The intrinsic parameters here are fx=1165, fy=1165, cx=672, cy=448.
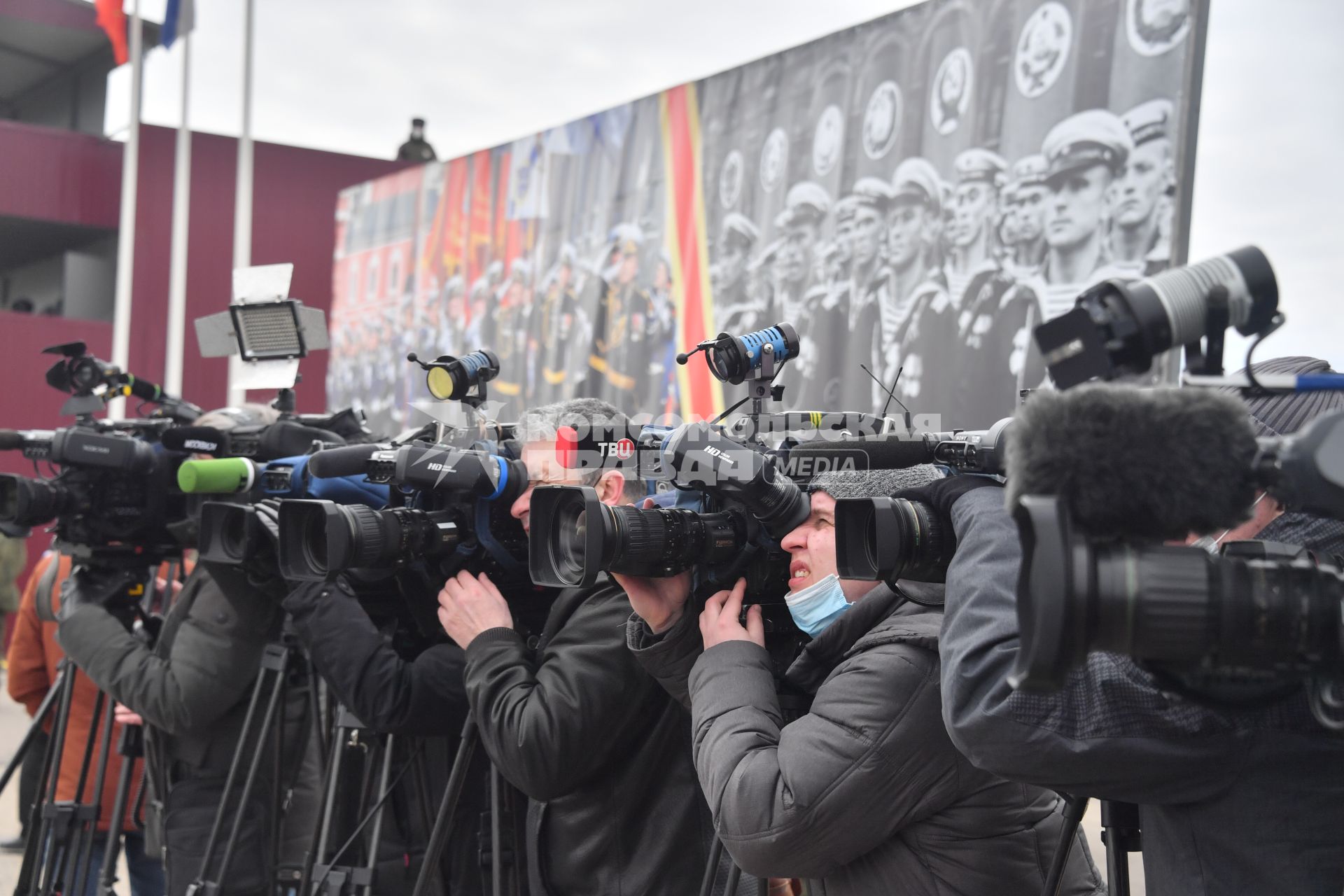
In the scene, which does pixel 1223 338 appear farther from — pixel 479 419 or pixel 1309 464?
pixel 479 419

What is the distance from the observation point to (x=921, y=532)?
1183 mm

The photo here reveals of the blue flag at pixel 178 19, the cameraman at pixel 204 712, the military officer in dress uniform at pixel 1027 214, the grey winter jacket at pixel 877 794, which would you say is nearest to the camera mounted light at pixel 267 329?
the cameraman at pixel 204 712

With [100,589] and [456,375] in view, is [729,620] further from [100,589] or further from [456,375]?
[100,589]

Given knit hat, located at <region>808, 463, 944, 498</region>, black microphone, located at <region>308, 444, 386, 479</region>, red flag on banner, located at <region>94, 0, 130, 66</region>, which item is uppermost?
red flag on banner, located at <region>94, 0, 130, 66</region>

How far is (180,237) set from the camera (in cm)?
773

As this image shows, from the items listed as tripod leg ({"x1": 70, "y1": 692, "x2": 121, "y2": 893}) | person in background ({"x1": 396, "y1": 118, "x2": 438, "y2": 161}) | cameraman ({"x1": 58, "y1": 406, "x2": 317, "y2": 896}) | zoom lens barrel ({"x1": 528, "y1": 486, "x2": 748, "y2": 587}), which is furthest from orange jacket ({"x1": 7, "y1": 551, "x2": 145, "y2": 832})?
person in background ({"x1": 396, "y1": 118, "x2": 438, "y2": 161})

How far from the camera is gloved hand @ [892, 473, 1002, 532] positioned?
1188mm

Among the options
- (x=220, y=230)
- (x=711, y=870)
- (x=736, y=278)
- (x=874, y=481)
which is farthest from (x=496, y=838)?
(x=220, y=230)

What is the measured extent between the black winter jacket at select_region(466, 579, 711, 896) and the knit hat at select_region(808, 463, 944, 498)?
0.45 metres

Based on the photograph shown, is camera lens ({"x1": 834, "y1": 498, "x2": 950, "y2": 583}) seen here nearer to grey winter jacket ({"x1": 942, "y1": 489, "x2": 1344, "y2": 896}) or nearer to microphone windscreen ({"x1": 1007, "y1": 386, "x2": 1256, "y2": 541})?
grey winter jacket ({"x1": 942, "y1": 489, "x2": 1344, "y2": 896})

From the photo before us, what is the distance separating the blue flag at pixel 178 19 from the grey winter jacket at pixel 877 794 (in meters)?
8.11

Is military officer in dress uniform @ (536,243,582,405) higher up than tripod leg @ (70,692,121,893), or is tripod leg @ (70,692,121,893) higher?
military officer in dress uniform @ (536,243,582,405)

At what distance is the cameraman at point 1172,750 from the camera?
994mm

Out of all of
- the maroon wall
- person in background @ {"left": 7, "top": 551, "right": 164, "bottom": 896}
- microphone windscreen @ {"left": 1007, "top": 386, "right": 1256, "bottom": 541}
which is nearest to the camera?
microphone windscreen @ {"left": 1007, "top": 386, "right": 1256, "bottom": 541}
